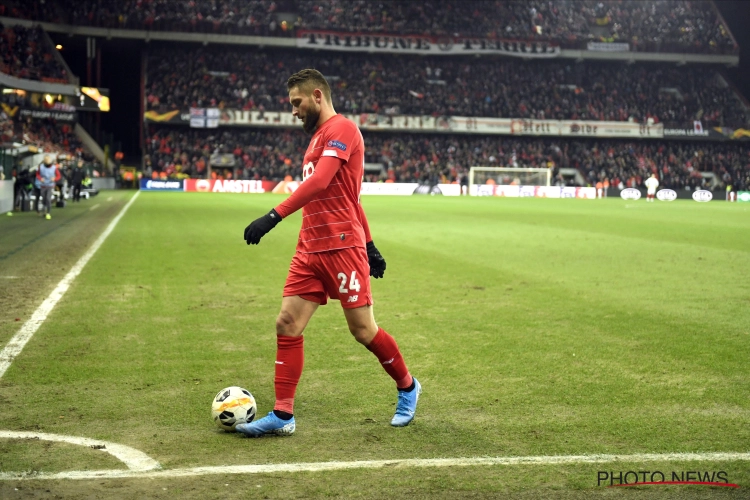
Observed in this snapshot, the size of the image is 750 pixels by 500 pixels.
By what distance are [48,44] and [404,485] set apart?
61.5 meters

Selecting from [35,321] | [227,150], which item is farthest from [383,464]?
[227,150]

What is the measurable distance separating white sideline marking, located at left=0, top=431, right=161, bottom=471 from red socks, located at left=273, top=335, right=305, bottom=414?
0.89m

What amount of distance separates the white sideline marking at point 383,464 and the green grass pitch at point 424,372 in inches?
3.6

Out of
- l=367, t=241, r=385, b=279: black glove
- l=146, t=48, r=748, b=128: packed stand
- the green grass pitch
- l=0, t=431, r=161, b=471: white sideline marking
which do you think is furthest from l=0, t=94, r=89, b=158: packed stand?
l=367, t=241, r=385, b=279: black glove

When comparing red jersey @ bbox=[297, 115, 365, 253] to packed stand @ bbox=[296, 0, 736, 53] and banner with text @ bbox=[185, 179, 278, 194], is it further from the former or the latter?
packed stand @ bbox=[296, 0, 736, 53]

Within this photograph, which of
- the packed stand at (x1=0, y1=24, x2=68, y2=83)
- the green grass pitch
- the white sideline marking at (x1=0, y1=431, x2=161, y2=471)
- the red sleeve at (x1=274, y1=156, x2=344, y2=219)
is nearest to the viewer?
the white sideline marking at (x1=0, y1=431, x2=161, y2=471)

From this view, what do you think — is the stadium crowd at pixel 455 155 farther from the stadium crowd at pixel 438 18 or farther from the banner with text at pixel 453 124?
the stadium crowd at pixel 438 18

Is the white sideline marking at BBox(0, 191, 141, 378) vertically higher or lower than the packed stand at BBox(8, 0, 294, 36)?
lower

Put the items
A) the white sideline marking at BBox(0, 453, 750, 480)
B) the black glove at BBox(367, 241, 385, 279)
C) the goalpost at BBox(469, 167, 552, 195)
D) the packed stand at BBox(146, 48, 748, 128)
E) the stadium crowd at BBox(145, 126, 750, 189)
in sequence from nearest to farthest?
1. the white sideline marking at BBox(0, 453, 750, 480)
2. the black glove at BBox(367, 241, 385, 279)
3. the goalpost at BBox(469, 167, 552, 195)
4. the stadium crowd at BBox(145, 126, 750, 189)
5. the packed stand at BBox(146, 48, 748, 128)

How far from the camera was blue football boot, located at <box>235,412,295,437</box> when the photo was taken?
5031mm

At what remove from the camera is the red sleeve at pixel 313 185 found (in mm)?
4758

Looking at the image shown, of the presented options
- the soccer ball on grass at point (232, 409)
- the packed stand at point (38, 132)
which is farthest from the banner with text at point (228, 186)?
the soccer ball on grass at point (232, 409)

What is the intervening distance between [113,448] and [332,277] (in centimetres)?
158

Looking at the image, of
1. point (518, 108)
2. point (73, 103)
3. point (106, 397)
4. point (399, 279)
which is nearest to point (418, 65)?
point (518, 108)
